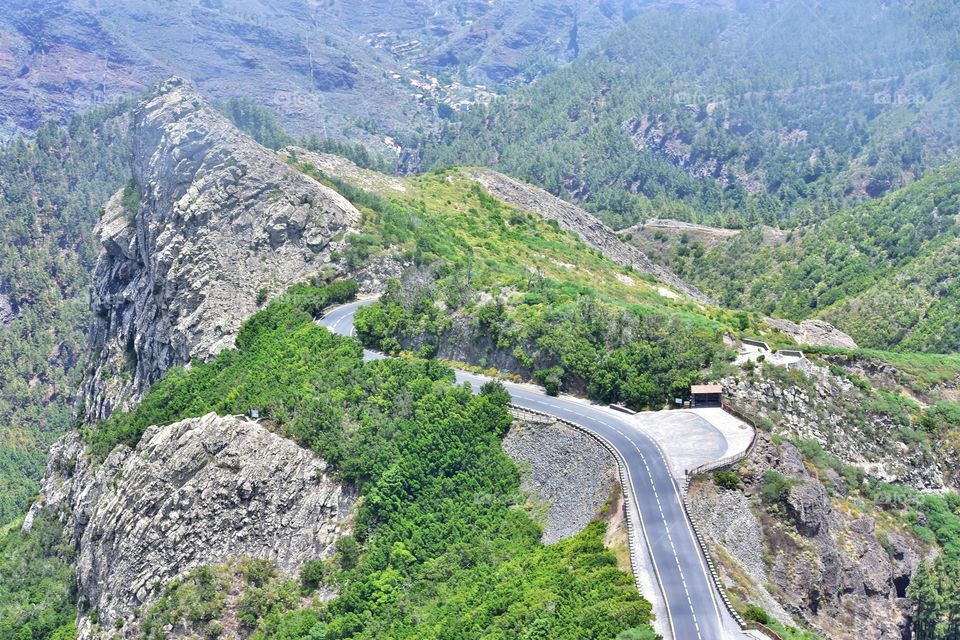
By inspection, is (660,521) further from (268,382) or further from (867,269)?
(867,269)

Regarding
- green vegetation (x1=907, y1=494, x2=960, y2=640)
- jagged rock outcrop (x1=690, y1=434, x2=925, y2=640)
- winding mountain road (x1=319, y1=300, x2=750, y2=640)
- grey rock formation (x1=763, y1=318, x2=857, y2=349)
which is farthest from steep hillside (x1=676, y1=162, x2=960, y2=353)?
winding mountain road (x1=319, y1=300, x2=750, y2=640)

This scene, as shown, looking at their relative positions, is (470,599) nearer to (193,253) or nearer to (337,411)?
(337,411)

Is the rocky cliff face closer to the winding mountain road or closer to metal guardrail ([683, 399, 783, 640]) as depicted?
the winding mountain road

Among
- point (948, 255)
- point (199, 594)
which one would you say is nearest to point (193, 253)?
point (199, 594)

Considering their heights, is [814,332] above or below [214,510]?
above

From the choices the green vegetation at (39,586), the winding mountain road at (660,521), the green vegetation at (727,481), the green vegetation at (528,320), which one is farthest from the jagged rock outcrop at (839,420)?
the green vegetation at (39,586)

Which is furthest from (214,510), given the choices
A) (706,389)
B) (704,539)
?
(706,389)
